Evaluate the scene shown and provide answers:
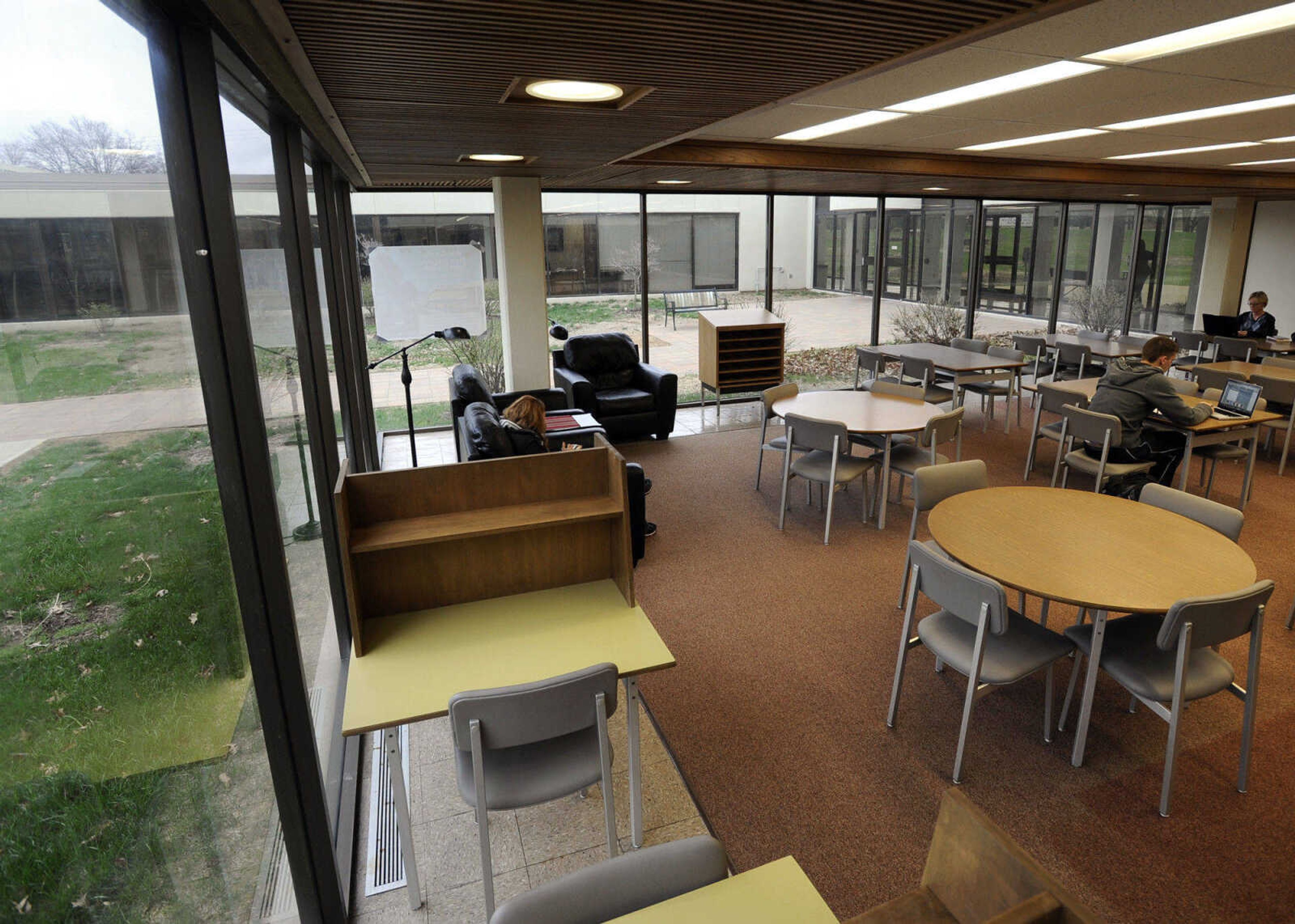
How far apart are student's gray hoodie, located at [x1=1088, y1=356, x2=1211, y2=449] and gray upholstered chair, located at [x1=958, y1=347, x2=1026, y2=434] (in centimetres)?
163

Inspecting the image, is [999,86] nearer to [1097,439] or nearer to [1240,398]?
[1097,439]

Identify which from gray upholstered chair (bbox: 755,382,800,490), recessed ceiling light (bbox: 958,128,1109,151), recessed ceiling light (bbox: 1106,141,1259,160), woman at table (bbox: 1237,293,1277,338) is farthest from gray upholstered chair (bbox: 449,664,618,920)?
woman at table (bbox: 1237,293,1277,338)

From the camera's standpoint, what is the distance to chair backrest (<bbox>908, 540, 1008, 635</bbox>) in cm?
264

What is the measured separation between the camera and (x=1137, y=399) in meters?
5.14

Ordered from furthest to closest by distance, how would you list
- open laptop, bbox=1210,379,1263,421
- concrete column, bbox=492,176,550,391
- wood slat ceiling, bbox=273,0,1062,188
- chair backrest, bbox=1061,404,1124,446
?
concrete column, bbox=492,176,550,391 → open laptop, bbox=1210,379,1263,421 → chair backrest, bbox=1061,404,1124,446 → wood slat ceiling, bbox=273,0,1062,188

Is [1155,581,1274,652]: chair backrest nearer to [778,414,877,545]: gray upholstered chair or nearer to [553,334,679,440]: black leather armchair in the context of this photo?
[778,414,877,545]: gray upholstered chair

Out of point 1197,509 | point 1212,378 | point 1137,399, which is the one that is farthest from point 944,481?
point 1212,378

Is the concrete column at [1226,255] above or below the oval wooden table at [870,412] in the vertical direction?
above

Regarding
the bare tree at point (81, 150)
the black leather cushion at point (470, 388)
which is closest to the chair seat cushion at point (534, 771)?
the bare tree at point (81, 150)

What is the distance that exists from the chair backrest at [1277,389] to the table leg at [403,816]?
6972 mm

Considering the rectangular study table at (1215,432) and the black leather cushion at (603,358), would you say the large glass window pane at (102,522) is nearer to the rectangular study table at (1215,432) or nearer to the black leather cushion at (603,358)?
the rectangular study table at (1215,432)

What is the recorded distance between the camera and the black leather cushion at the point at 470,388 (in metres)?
5.95

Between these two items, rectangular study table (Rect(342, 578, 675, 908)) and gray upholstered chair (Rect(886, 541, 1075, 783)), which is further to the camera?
gray upholstered chair (Rect(886, 541, 1075, 783))

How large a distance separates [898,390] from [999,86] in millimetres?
3019
